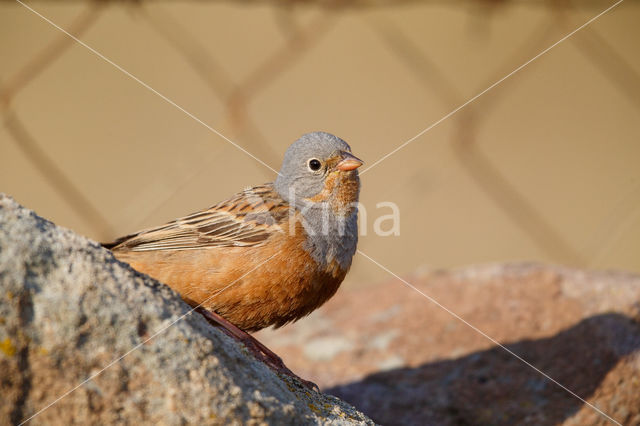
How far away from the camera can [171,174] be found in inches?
237

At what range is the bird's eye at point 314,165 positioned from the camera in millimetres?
4023

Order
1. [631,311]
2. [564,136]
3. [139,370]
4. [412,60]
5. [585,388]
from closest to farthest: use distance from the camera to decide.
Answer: [139,370]
[585,388]
[631,311]
[412,60]
[564,136]

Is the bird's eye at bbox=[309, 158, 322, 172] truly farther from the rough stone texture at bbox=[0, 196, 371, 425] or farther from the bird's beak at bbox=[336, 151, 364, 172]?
the rough stone texture at bbox=[0, 196, 371, 425]

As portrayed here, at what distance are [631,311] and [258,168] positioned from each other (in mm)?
3744

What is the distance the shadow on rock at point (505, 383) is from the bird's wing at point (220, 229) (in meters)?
1.14

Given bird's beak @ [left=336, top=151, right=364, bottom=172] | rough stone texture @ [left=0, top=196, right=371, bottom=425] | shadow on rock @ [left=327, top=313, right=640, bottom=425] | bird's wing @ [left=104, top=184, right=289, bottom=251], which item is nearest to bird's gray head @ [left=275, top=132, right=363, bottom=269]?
bird's beak @ [left=336, top=151, right=364, bottom=172]

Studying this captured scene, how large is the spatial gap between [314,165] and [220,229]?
2.19 feet

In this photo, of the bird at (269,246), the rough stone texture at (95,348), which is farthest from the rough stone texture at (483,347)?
the rough stone texture at (95,348)

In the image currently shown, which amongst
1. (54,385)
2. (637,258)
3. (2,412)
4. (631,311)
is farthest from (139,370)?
(637,258)

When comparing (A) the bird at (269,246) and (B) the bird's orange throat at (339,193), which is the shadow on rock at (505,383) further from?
(B) the bird's orange throat at (339,193)

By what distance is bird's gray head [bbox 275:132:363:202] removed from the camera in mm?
4004

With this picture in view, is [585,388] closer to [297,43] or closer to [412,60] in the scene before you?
[297,43]

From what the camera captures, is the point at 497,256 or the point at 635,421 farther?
the point at 497,256

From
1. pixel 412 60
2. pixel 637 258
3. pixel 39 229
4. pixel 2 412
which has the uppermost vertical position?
pixel 412 60
